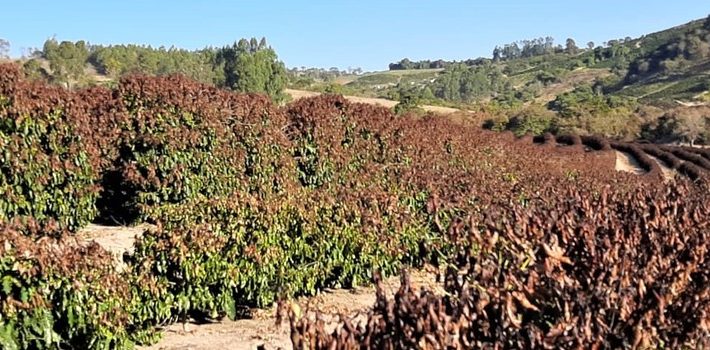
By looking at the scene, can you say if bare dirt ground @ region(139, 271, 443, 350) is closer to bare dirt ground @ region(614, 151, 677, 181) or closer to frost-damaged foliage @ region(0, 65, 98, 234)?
frost-damaged foliage @ region(0, 65, 98, 234)

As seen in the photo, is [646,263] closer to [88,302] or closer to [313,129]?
[88,302]

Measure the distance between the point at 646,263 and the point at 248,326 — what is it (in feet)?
15.2

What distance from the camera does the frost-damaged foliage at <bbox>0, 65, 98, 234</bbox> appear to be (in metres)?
8.93

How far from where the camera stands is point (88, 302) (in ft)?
16.4

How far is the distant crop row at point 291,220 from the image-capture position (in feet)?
8.76

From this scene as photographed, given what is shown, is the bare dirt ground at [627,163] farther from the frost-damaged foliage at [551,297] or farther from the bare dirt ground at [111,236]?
the frost-damaged foliage at [551,297]

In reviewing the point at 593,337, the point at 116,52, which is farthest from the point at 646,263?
the point at 116,52

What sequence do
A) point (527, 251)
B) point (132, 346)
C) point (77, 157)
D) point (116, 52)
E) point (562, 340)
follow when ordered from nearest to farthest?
point (562, 340), point (527, 251), point (132, 346), point (77, 157), point (116, 52)

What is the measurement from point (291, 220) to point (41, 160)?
12.2 ft

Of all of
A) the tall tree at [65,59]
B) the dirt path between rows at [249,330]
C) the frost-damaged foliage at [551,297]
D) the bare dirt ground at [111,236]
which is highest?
the tall tree at [65,59]

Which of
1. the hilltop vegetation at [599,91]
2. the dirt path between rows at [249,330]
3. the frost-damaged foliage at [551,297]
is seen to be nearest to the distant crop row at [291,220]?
the frost-damaged foliage at [551,297]

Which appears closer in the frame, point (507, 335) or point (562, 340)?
point (562, 340)

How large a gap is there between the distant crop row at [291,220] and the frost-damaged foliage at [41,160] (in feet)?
0.08

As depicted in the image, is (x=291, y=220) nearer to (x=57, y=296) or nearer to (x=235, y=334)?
(x=235, y=334)
